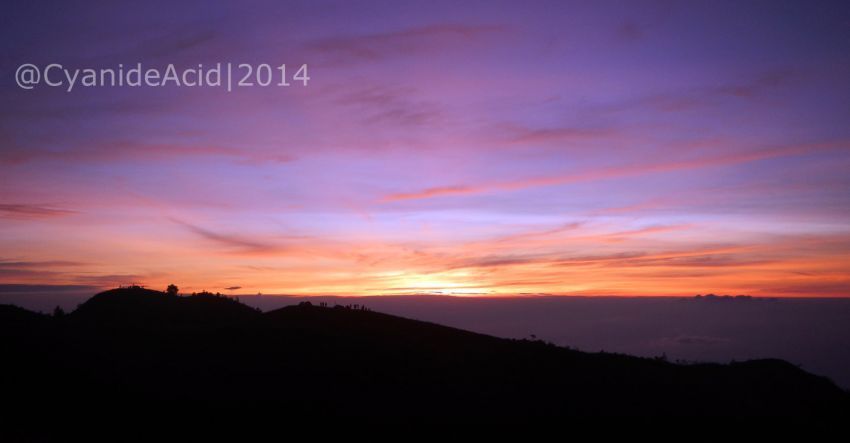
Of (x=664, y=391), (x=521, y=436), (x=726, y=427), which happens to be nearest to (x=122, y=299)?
(x=521, y=436)

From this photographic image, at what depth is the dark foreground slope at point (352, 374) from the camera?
17.5 m

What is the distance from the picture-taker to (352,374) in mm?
20078

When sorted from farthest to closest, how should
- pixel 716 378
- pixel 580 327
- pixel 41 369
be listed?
pixel 580 327
pixel 716 378
pixel 41 369

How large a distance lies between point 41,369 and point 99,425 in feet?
14.7

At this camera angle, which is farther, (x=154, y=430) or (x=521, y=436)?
(x=521, y=436)

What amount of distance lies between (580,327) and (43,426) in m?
115

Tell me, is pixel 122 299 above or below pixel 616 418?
above

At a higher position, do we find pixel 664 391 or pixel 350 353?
pixel 350 353

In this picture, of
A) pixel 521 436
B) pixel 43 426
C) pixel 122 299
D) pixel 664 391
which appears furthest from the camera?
pixel 122 299

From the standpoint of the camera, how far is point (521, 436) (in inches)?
653

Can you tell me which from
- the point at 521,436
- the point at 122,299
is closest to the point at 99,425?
the point at 521,436

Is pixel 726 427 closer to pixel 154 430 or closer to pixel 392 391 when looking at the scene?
pixel 392 391

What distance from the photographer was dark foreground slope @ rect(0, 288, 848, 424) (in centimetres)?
1750

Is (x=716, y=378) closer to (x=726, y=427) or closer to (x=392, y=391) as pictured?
(x=726, y=427)
